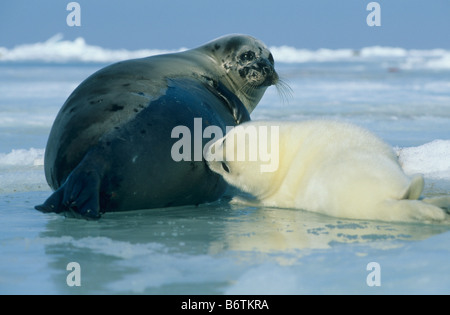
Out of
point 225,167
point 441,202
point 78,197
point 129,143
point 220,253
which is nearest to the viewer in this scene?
point 220,253

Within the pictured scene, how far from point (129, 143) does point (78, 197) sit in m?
0.44

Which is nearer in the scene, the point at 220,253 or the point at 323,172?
the point at 220,253

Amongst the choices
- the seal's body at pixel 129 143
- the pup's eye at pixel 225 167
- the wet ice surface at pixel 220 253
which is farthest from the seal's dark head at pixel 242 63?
the wet ice surface at pixel 220 253

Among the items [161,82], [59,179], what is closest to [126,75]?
[161,82]

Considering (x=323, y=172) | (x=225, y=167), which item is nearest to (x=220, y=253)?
(x=323, y=172)

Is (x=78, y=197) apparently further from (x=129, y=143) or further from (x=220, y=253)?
(x=220, y=253)

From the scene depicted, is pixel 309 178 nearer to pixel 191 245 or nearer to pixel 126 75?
pixel 191 245

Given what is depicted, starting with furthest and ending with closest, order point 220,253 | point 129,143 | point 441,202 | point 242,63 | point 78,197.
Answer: point 242,63 → point 129,143 → point 78,197 → point 441,202 → point 220,253

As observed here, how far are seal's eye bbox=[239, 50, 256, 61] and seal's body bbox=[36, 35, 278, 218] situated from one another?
0.98 metres

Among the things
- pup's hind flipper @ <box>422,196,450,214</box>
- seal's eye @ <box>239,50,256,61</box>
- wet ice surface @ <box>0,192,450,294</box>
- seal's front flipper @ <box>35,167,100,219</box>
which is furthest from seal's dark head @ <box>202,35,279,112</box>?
pup's hind flipper @ <box>422,196,450,214</box>

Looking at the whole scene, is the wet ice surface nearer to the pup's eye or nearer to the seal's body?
the seal's body

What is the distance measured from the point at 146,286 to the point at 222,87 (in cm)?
280

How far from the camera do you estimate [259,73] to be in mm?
5613
